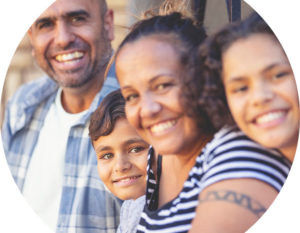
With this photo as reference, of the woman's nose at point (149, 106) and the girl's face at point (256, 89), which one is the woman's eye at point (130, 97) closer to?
the woman's nose at point (149, 106)

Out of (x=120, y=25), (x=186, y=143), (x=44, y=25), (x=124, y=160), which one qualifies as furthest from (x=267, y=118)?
(x=44, y=25)

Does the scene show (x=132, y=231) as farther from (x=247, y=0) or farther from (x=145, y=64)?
(x=247, y=0)

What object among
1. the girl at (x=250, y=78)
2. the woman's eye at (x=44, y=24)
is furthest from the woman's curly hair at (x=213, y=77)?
the woman's eye at (x=44, y=24)

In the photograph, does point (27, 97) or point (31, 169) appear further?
point (27, 97)

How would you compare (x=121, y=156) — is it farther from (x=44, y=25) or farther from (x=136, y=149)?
(x=44, y=25)

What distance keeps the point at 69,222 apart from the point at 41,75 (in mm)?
511

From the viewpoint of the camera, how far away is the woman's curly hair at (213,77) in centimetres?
104

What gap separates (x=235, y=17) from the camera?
1175 mm

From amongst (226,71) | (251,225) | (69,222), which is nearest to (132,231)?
(69,222)

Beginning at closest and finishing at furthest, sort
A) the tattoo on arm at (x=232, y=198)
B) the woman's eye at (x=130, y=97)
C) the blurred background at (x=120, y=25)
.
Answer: the tattoo on arm at (x=232, y=198)
the woman's eye at (x=130, y=97)
the blurred background at (x=120, y=25)

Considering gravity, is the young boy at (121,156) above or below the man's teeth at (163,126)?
below

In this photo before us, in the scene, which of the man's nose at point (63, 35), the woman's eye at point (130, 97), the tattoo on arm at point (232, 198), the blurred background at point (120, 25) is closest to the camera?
the tattoo on arm at point (232, 198)

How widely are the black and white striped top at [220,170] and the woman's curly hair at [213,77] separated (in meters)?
0.05

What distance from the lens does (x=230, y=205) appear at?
0.99 metres
